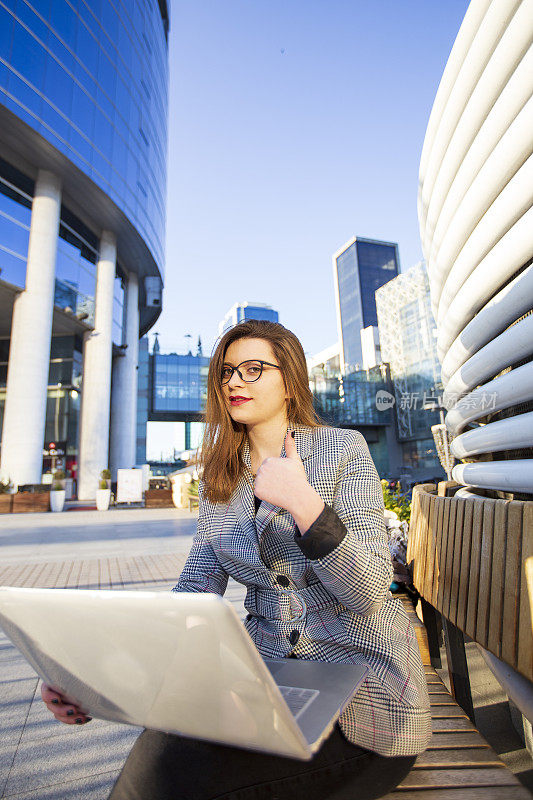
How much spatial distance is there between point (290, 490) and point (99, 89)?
28.5 m

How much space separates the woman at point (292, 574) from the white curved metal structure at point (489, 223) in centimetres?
163

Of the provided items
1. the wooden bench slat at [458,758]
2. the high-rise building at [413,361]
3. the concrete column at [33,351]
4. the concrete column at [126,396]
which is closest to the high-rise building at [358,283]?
the high-rise building at [413,361]

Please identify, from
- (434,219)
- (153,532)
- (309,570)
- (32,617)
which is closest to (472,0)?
(434,219)

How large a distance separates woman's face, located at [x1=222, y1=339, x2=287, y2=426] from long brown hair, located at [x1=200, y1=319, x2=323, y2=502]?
3 cm

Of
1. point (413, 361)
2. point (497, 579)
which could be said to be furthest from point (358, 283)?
point (497, 579)

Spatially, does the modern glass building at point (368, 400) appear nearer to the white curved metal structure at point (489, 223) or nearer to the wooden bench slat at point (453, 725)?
the white curved metal structure at point (489, 223)

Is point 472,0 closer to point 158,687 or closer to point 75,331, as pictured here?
point 158,687

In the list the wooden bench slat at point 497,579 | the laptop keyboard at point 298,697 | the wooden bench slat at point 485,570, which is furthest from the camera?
the wooden bench slat at point 485,570

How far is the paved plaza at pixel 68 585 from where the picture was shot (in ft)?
6.36

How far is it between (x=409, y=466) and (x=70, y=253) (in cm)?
3536

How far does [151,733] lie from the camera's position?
1.04 m

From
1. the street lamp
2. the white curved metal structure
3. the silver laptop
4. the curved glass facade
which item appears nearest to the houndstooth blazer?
the silver laptop

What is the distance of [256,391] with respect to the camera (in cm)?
163

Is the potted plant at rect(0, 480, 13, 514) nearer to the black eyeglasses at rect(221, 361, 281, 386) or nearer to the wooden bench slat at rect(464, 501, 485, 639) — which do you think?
the black eyeglasses at rect(221, 361, 281, 386)
